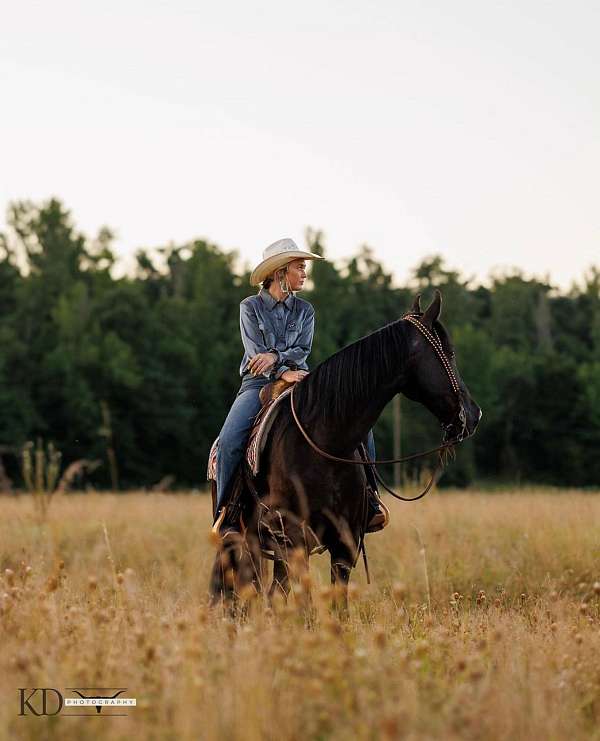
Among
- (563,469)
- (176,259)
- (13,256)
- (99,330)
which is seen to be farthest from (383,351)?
(176,259)

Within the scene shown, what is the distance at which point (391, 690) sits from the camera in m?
3.43

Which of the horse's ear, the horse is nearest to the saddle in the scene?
the horse

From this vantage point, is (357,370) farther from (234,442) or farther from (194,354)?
(194,354)

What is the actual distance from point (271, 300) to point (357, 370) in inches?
40.9

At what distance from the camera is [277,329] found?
7051mm

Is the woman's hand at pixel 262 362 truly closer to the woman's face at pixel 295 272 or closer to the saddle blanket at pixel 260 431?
the saddle blanket at pixel 260 431

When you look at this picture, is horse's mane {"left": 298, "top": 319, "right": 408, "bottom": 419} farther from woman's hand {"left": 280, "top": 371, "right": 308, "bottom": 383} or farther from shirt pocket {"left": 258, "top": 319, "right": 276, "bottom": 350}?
shirt pocket {"left": 258, "top": 319, "right": 276, "bottom": 350}

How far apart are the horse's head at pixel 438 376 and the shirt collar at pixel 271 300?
105 centimetres

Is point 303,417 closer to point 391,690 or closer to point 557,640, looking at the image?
point 557,640

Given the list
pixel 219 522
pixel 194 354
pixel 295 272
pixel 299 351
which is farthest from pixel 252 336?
pixel 194 354

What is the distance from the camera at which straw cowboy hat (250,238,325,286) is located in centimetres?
694

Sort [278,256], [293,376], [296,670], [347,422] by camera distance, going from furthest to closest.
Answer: [278,256] < [293,376] < [347,422] < [296,670]

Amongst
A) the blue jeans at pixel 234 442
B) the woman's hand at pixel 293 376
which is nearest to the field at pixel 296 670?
the blue jeans at pixel 234 442

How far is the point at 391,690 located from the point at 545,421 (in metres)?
Result: 61.3
